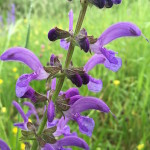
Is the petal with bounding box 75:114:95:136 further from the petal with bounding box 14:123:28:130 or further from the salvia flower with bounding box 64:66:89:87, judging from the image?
the petal with bounding box 14:123:28:130

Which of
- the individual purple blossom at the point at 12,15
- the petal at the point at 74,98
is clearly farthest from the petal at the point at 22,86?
the individual purple blossom at the point at 12,15

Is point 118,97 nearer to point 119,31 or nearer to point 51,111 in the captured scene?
point 119,31

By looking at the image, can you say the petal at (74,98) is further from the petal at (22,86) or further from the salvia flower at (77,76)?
the petal at (22,86)

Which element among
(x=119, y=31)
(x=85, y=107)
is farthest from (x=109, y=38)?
Result: (x=85, y=107)

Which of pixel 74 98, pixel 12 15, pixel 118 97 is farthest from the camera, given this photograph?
pixel 12 15

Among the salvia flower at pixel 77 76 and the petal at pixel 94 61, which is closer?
the salvia flower at pixel 77 76

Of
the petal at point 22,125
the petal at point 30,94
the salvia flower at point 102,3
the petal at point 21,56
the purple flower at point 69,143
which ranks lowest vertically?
the purple flower at point 69,143

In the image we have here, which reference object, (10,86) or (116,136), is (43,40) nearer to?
(10,86)
